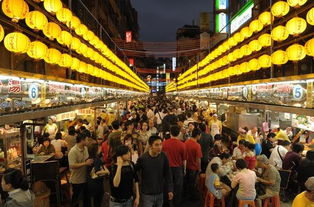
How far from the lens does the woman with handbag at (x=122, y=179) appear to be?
16.5ft

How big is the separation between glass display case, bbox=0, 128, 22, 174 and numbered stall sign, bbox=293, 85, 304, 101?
757cm

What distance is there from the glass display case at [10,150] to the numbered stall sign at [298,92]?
7573mm

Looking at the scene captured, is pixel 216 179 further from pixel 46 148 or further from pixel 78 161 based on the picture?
pixel 46 148

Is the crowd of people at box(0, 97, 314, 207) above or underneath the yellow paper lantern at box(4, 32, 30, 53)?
underneath

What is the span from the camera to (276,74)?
683 inches

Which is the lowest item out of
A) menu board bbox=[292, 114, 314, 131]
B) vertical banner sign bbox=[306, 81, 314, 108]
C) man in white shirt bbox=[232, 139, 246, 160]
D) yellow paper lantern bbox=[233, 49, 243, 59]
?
man in white shirt bbox=[232, 139, 246, 160]

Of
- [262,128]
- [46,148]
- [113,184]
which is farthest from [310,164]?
[46,148]

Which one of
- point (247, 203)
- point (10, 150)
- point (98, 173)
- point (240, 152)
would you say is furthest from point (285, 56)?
point (10, 150)

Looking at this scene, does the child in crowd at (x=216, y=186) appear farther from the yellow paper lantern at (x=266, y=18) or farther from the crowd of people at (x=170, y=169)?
the yellow paper lantern at (x=266, y=18)

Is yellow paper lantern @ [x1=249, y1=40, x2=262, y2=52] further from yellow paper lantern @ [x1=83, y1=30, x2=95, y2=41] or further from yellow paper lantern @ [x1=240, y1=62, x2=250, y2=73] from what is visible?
yellow paper lantern @ [x1=83, y1=30, x2=95, y2=41]

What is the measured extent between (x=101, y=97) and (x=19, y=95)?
1107cm

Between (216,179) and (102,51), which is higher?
(102,51)

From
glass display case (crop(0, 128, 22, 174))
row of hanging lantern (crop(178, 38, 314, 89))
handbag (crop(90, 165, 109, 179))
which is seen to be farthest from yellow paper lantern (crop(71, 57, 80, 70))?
row of hanging lantern (crop(178, 38, 314, 89))

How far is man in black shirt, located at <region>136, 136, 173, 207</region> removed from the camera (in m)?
5.25
